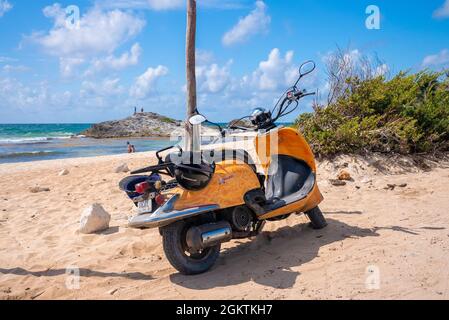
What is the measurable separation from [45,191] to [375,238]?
20.0 feet

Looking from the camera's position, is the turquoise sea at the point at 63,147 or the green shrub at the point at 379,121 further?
the turquoise sea at the point at 63,147

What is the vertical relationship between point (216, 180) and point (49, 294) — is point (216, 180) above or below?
above

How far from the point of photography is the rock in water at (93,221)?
505 centimetres

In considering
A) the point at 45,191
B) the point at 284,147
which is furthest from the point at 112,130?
the point at 284,147

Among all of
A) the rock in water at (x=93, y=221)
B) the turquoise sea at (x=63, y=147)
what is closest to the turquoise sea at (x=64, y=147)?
the turquoise sea at (x=63, y=147)

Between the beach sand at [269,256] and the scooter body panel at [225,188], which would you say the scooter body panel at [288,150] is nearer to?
the beach sand at [269,256]

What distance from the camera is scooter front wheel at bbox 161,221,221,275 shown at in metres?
3.44

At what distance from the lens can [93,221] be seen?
16.6 ft

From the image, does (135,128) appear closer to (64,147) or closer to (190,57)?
(64,147)

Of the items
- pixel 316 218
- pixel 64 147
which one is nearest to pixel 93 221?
pixel 316 218

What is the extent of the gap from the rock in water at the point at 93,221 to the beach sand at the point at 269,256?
160 millimetres

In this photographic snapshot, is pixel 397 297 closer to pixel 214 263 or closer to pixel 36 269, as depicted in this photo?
pixel 214 263

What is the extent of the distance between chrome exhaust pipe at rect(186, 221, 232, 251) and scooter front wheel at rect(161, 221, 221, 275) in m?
0.10
